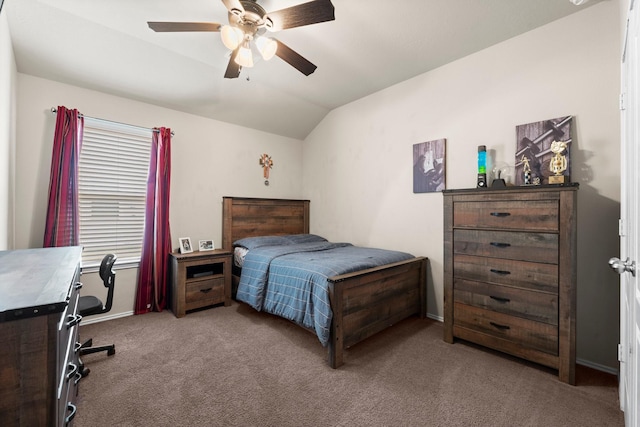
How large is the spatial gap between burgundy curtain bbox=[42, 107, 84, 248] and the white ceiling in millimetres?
470

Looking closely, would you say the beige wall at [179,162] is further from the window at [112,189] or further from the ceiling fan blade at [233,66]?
the ceiling fan blade at [233,66]

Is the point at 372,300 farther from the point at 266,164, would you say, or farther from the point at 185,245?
the point at 266,164

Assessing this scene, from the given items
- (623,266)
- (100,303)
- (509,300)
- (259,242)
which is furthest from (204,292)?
(623,266)

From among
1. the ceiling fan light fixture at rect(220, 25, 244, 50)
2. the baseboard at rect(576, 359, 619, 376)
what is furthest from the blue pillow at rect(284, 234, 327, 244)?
the baseboard at rect(576, 359, 619, 376)

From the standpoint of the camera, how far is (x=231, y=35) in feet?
6.36

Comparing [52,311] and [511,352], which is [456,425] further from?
[52,311]

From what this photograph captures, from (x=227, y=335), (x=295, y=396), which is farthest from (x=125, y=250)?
(x=295, y=396)

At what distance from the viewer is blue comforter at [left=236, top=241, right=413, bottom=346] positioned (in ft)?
7.32

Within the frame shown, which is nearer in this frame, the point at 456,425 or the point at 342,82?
the point at 456,425

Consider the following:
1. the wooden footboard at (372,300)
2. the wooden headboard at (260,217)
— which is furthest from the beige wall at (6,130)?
the wooden footboard at (372,300)

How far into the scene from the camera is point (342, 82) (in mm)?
3463

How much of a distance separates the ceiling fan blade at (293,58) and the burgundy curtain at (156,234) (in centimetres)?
193

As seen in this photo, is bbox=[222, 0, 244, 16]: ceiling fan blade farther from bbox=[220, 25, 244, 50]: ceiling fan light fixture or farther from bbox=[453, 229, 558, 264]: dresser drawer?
bbox=[453, 229, 558, 264]: dresser drawer

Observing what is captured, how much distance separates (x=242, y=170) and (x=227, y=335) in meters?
2.33
